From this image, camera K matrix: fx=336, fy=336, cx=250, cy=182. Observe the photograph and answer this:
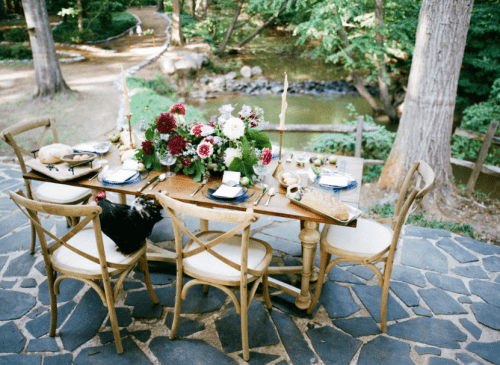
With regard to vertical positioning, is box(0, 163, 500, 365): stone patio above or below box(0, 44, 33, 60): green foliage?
below

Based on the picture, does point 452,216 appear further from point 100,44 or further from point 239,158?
point 100,44

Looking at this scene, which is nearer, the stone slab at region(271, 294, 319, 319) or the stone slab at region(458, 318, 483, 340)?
the stone slab at region(458, 318, 483, 340)

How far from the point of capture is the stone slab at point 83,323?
2199mm

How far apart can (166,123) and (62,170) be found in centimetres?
89

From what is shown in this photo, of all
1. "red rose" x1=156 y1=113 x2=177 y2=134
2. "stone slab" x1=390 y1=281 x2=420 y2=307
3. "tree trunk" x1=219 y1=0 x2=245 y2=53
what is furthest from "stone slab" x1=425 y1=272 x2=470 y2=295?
"tree trunk" x1=219 y1=0 x2=245 y2=53

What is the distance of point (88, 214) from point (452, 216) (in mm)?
4094

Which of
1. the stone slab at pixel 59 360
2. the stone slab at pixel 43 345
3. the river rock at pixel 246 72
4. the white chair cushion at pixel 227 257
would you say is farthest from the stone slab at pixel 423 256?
the river rock at pixel 246 72

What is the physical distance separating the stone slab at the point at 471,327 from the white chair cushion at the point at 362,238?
799mm

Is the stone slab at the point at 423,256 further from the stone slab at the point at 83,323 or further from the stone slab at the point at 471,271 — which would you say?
the stone slab at the point at 83,323

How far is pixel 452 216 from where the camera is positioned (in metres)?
4.13

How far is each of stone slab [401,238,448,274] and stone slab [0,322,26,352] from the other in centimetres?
300

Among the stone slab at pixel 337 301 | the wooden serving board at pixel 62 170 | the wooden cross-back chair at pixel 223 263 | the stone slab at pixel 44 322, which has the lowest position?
the stone slab at pixel 337 301

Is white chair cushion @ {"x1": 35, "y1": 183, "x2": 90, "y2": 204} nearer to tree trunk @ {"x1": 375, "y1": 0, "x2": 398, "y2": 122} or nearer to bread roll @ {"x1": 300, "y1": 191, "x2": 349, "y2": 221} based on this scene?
bread roll @ {"x1": 300, "y1": 191, "x2": 349, "y2": 221}

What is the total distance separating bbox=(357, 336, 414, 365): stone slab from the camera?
2.09 metres
